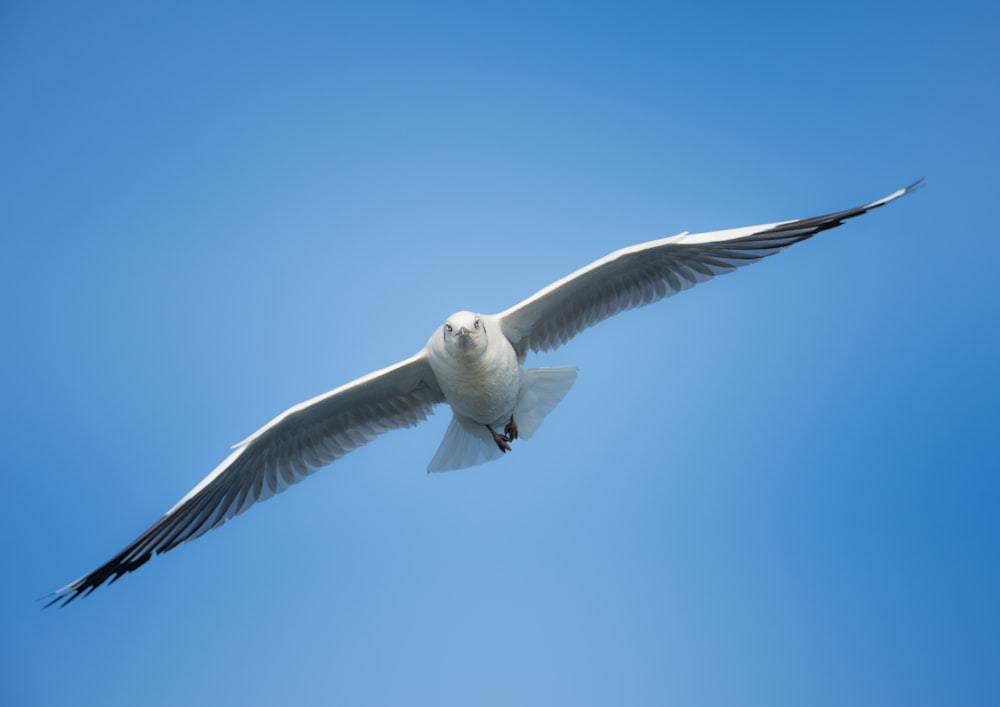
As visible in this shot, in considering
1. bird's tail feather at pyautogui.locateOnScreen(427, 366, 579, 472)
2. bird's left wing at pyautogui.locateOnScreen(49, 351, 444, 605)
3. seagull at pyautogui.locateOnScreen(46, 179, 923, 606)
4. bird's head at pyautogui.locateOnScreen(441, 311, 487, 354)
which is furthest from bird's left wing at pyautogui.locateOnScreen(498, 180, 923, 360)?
bird's left wing at pyautogui.locateOnScreen(49, 351, 444, 605)

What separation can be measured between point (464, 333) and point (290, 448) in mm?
1574

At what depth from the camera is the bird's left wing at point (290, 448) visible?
4879 millimetres

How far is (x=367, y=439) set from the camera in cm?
551

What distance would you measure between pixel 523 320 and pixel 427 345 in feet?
2.06

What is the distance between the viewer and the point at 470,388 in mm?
4828

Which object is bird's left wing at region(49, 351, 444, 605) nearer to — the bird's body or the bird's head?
the bird's body

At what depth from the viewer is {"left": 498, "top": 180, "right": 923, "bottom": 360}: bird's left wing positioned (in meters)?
4.66

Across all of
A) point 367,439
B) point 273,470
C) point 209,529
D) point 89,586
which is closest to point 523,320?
point 367,439

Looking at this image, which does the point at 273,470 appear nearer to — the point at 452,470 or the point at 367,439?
the point at 367,439

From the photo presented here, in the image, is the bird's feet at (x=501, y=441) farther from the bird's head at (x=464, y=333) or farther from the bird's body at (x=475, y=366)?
the bird's head at (x=464, y=333)

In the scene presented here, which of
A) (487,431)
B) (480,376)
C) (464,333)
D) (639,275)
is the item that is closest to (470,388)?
(480,376)

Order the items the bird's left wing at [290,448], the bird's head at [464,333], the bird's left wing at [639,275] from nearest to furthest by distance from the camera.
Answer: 1. the bird's head at [464,333]
2. the bird's left wing at [639,275]
3. the bird's left wing at [290,448]

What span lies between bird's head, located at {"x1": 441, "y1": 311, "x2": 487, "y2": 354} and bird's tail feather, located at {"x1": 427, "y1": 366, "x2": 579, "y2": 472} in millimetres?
715

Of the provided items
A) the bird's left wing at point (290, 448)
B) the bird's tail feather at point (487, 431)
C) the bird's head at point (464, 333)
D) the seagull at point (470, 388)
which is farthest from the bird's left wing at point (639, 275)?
the bird's left wing at point (290, 448)
